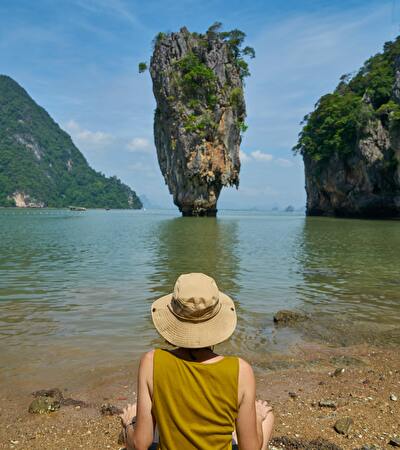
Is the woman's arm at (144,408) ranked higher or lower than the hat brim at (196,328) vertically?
lower

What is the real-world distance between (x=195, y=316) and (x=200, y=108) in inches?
1945

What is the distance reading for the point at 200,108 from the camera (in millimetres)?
49219

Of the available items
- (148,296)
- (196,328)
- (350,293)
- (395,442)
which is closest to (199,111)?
(350,293)

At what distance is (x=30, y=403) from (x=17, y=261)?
10.8m

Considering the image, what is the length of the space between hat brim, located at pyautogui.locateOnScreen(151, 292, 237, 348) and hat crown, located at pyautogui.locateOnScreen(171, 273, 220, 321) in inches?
1.4

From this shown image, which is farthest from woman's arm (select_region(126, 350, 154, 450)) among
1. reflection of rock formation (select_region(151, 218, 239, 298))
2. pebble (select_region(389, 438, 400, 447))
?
reflection of rock formation (select_region(151, 218, 239, 298))

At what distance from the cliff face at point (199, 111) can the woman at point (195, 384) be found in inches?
1854

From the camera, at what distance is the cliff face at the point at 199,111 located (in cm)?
4881

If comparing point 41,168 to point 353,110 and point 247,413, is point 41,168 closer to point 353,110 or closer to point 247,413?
point 353,110

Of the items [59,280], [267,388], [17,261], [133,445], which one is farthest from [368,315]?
[17,261]

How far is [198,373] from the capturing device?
1.93m

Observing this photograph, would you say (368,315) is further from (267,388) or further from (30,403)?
(30,403)

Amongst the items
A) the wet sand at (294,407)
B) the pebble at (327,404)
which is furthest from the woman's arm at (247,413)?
the pebble at (327,404)

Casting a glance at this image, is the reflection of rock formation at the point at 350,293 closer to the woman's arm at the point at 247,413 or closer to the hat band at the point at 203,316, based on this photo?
the woman's arm at the point at 247,413
